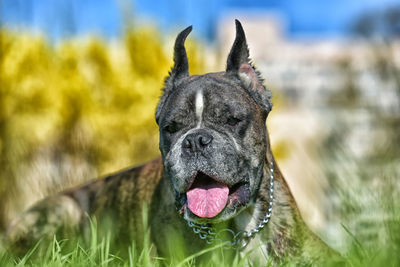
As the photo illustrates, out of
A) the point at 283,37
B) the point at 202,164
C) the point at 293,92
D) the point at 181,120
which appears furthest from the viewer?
the point at 283,37

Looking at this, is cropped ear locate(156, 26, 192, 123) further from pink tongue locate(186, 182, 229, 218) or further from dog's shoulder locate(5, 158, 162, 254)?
pink tongue locate(186, 182, 229, 218)

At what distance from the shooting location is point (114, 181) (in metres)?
4.59

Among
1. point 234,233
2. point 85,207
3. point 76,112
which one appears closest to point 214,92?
point 234,233

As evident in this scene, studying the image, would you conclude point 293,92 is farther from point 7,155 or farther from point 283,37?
point 283,37

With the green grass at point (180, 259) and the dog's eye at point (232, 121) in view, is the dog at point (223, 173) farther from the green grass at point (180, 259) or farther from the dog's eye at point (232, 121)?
the green grass at point (180, 259)

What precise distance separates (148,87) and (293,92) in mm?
10189

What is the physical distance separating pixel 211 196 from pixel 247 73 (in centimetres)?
93

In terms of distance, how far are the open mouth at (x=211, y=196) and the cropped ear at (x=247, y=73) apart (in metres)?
0.62

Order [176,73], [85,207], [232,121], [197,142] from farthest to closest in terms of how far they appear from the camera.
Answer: [85,207] → [176,73] → [232,121] → [197,142]

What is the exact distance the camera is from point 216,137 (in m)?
3.29

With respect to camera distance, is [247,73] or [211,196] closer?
[211,196]

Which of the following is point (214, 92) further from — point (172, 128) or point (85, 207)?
point (85, 207)

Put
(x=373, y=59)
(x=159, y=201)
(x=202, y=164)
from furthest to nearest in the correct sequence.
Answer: (x=373, y=59) < (x=159, y=201) < (x=202, y=164)

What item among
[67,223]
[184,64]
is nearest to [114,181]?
[67,223]
